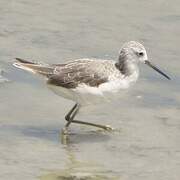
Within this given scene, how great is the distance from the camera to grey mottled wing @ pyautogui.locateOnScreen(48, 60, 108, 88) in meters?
9.31

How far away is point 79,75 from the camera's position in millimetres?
9406

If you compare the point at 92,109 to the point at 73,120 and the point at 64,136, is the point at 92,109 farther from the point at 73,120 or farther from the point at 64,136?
the point at 64,136

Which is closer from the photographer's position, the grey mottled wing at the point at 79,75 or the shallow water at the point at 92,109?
the shallow water at the point at 92,109

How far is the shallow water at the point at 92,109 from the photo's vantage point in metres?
8.47

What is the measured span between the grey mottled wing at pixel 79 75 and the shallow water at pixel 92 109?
1.96 ft

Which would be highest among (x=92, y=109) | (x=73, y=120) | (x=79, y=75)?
(x=79, y=75)

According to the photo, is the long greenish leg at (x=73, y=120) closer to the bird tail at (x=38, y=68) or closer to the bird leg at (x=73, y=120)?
the bird leg at (x=73, y=120)

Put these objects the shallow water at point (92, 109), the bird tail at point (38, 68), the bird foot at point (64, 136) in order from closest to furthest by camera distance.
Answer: the shallow water at point (92, 109) < the bird foot at point (64, 136) < the bird tail at point (38, 68)

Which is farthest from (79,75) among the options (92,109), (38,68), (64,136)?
(92,109)

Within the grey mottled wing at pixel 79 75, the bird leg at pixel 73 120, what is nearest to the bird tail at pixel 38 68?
the grey mottled wing at pixel 79 75

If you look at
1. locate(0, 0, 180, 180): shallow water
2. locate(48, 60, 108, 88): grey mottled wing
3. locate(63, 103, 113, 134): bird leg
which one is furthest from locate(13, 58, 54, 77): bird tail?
locate(0, 0, 180, 180): shallow water

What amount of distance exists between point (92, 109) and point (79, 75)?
0.96 meters

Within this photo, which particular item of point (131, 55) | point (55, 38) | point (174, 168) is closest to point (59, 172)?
point (174, 168)

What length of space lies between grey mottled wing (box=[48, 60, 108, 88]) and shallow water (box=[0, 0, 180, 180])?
597mm
